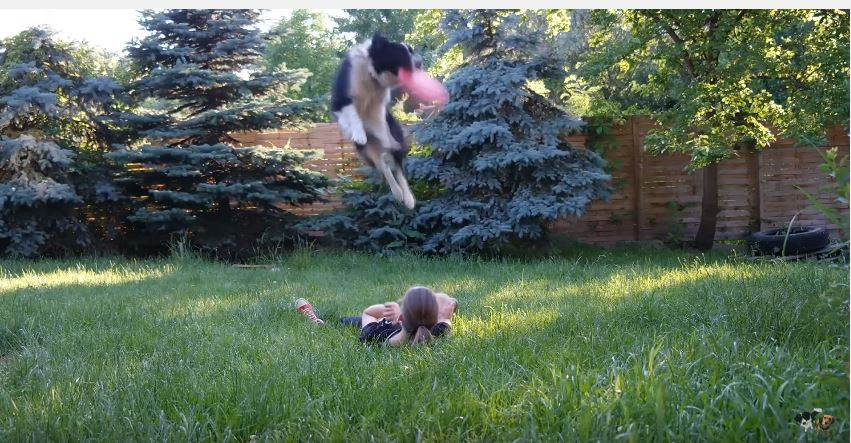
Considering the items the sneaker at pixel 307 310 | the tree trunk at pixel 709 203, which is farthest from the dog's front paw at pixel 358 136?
the tree trunk at pixel 709 203

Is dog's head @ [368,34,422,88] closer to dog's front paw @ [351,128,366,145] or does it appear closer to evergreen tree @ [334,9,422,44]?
dog's front paw @ [351,128,366,145]

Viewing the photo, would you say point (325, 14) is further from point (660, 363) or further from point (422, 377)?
point (660, 363)

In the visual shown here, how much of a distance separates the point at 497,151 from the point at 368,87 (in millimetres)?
2480

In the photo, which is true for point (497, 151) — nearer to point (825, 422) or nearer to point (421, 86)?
point (421, 86)

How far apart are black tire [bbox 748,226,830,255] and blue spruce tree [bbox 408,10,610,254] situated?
1.33m

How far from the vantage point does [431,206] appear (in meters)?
5.59

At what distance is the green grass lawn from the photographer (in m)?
2.24

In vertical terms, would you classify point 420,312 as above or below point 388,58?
below

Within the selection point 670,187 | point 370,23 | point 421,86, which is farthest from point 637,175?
point 421,86

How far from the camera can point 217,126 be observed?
5027 millimetres

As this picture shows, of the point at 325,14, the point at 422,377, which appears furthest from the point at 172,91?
the point at 422,377

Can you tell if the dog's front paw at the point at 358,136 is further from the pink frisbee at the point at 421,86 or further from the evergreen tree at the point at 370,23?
the evergreen tree at the point at 370,23

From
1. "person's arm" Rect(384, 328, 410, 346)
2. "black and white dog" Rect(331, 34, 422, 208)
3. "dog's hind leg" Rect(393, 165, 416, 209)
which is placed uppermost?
"black and white dog" Rect(331, 34, 422, 208)

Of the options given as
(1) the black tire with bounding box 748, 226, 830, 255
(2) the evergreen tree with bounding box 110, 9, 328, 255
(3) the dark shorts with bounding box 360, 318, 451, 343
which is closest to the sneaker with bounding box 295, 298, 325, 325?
(3) the dark shorts with bounding box 360, 318, 451, 343
